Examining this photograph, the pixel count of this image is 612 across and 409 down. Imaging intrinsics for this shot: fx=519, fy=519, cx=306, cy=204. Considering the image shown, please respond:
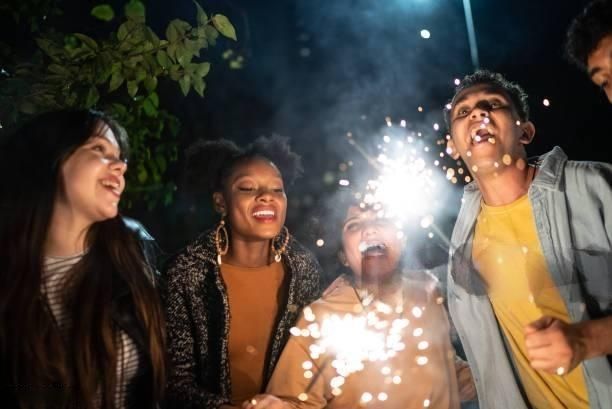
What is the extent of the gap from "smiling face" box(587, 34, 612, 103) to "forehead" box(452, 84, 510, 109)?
0.46 meters

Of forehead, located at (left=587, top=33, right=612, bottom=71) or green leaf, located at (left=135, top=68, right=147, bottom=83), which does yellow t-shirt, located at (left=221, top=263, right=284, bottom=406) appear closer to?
green leaf, located at (left=135, top=68, right=147, bottom=83)

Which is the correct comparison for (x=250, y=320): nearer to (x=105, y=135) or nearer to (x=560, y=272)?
(x=105, y=135)

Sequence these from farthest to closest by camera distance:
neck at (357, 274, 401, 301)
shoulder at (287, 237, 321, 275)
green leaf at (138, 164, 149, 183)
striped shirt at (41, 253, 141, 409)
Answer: green leaf at (138, 164, 149, 183) → shoulder at (287, 237, 321, 275) → neck at (357, 274, 401, 301) → striped shirt at (41, 253, 141, 409)

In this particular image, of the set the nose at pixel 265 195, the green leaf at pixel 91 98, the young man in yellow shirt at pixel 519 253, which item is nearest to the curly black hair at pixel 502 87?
the young man in yellow shirt at pixel 519 253

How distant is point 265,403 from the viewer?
8.39ft

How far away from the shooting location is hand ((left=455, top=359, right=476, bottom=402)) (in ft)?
9.98

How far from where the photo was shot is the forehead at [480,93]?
3.05 metres

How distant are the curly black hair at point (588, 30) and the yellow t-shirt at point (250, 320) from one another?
7.12 ft

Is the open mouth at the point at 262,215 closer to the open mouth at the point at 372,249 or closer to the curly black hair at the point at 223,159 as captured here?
the curly black hair at the point at 223,159

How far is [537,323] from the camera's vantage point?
2.10m

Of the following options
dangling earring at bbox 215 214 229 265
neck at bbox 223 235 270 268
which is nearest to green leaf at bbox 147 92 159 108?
dangling earring at bbox 215 214 229 265

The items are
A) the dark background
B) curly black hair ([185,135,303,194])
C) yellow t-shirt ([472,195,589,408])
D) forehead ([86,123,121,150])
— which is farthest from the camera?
the dark background

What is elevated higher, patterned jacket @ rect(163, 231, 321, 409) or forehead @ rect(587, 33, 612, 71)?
forehead @ rect(587, 33, 612, 71)

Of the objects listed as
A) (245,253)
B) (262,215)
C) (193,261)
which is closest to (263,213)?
(262,215)
